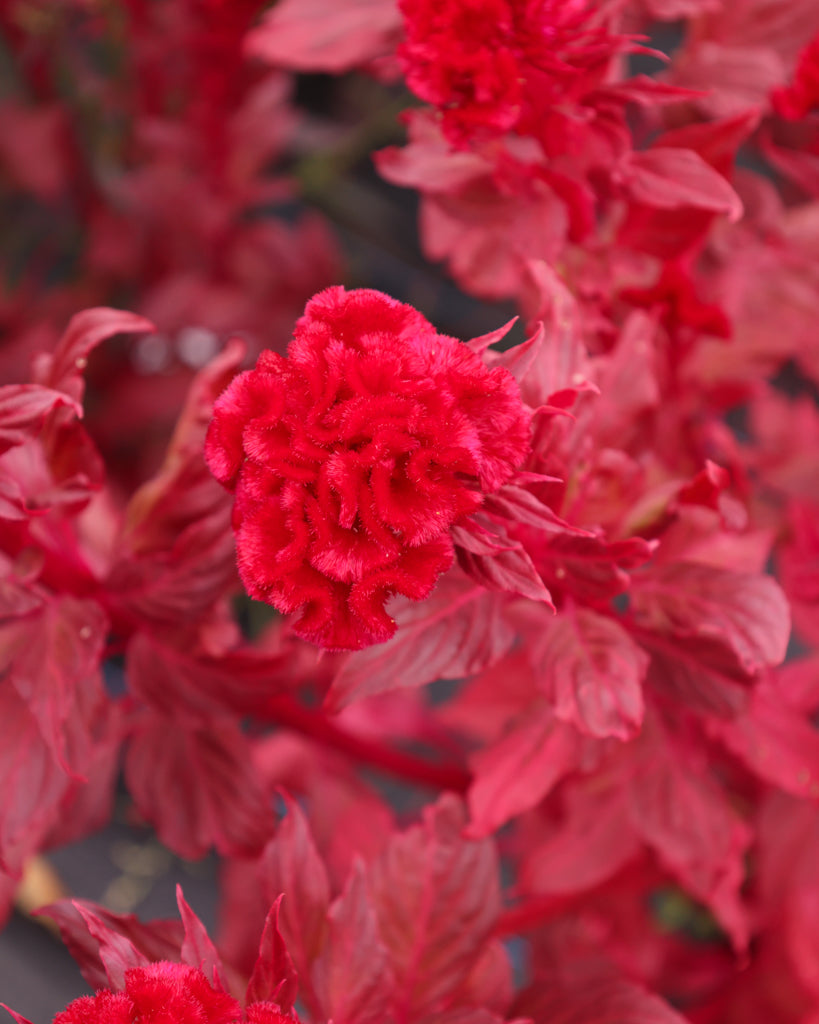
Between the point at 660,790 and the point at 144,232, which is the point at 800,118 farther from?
the point at 144,232

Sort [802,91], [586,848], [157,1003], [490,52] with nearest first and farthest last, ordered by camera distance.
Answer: [157,1003]
[490,52]
[802,91]
[586,848]

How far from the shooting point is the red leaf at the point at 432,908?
562 mm

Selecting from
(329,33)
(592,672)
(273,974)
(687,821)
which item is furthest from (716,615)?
(329,33)

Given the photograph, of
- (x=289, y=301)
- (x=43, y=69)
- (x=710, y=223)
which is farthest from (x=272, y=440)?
(x=43, y=69)

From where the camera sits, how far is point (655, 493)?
1.92 feet

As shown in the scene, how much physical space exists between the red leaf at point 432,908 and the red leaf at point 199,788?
107 mm

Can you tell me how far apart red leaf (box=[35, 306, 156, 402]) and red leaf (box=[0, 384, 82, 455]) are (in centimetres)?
3

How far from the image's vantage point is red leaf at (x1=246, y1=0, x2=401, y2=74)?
689 millimetres

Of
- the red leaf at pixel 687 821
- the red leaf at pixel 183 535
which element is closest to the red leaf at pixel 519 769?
the red leaf at pixel 687 821

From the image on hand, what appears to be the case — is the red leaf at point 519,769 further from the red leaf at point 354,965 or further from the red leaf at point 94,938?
the red leaf at point 94,938

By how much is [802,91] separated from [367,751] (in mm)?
591

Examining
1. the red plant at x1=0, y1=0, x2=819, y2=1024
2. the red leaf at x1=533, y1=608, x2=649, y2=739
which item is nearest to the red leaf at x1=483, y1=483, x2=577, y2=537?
the red plant at x1=0, y1=0, x2=819, y2=1024

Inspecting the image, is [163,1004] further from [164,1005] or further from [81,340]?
[81,340]

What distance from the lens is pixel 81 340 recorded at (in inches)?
20.5
